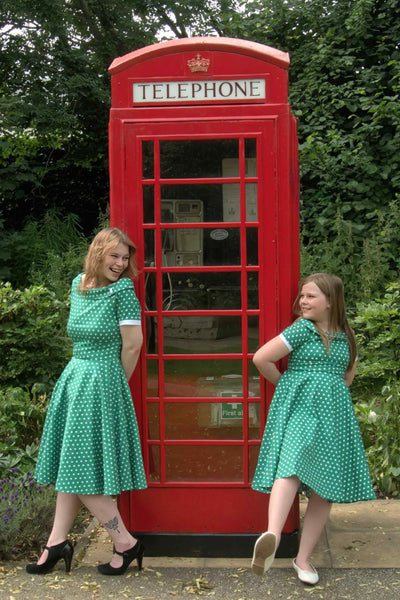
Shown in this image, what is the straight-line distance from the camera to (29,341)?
512 centimetres

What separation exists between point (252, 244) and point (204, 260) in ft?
0.79

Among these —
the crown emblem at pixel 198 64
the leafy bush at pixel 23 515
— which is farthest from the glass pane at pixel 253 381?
the crown emblem at pixel 198 64

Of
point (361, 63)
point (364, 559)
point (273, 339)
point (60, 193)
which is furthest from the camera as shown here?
point (60, 193)

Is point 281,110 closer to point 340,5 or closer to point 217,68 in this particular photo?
point 217,68

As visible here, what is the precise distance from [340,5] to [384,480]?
6036 millimetres

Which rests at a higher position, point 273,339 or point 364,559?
point 273,339

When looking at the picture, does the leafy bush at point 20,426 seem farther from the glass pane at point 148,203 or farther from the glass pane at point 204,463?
the glass pane at point 148,203

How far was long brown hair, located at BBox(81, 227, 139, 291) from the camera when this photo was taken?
3.12 m

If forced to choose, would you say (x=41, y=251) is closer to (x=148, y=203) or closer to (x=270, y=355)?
(x=148, y=203)

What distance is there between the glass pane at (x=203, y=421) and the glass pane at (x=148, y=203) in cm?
93

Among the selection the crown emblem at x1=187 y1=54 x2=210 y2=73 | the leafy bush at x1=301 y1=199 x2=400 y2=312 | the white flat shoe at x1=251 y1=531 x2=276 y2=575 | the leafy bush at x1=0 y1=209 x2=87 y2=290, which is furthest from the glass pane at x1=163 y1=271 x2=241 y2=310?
the leafy bush at x1=0 y1=209 x2=87 y2=290

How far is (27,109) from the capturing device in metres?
8.60

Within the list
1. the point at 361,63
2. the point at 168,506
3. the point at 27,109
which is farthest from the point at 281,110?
the point at 27,109

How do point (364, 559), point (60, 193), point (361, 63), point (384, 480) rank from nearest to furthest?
point (364, 559), point (384, 480), point (361, 63), point (60, 193)
